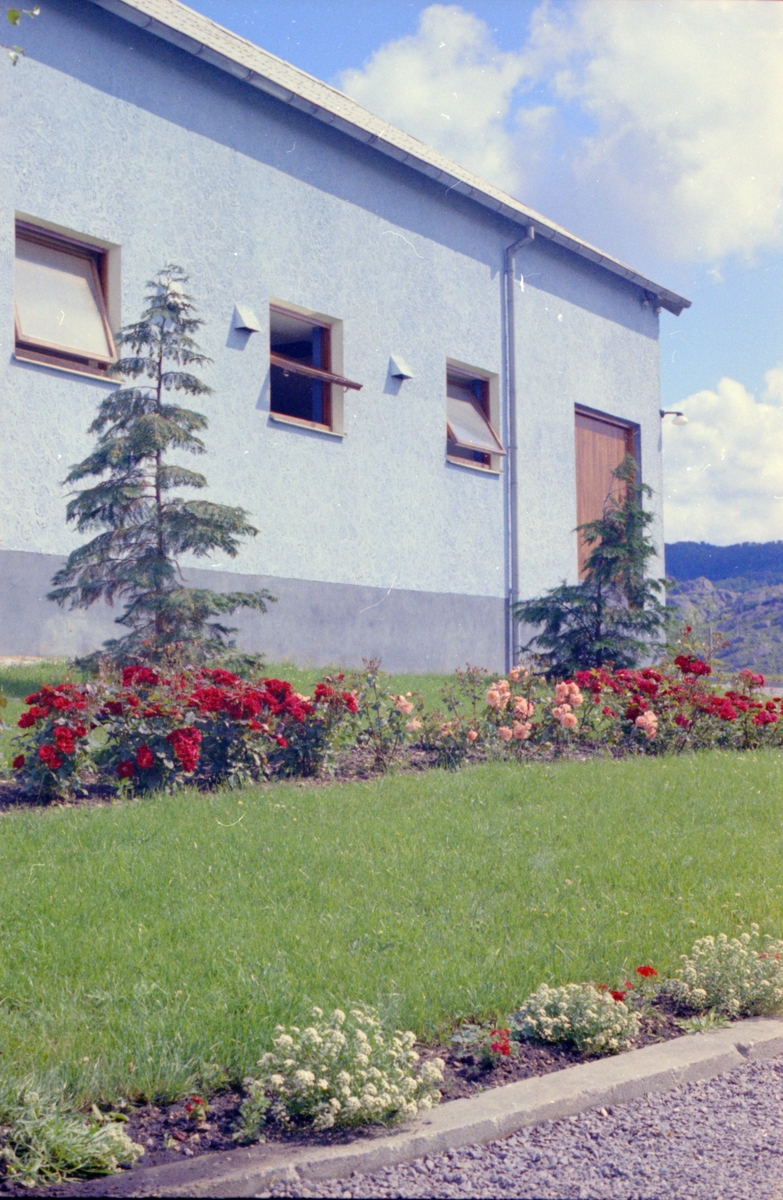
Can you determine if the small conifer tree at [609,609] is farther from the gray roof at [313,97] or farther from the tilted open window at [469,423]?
the gray roof at [313,97]

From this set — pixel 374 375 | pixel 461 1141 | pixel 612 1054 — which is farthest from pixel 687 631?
pixel 461 1141

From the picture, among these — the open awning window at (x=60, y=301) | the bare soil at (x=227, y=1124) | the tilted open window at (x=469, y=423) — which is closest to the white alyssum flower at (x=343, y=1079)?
the bare soil at (x=227, y=1124)

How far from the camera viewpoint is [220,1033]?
→ 3557 mm

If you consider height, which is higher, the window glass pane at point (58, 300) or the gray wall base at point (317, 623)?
the window glass pane at point (58, 300)

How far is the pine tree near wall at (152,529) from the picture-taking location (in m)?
9.43

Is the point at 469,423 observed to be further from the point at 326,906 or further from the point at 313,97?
the point at 326,906

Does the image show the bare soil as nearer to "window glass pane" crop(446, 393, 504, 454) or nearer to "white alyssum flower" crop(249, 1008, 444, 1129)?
"white alyssum flower" crop(249, 1008, 444, 1129)

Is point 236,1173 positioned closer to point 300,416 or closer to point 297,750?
point 297,750

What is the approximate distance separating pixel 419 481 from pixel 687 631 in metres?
6.07

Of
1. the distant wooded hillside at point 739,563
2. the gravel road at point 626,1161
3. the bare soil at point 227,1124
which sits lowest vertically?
the gravel road at point 626,1161

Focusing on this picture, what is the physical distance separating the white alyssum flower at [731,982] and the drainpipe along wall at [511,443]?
13949mm

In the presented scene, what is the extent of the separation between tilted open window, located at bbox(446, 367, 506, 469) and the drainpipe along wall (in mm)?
334

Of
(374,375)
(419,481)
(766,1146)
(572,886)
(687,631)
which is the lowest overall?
(766,1146)

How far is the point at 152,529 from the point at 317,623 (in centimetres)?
555
